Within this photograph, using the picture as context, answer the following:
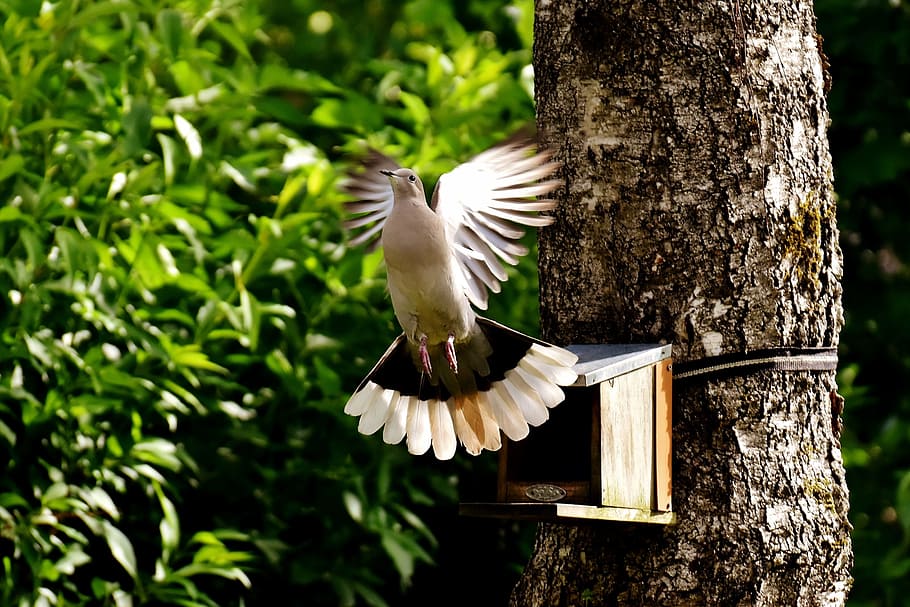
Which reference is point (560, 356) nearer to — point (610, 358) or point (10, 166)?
point (610, 358)

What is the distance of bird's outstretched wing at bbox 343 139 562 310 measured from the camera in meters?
2.69

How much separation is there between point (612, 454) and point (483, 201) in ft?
2.37

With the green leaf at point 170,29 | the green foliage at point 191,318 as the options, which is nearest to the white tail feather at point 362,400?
the green foliage at point 191,318

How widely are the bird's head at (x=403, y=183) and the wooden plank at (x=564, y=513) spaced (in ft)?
2.42

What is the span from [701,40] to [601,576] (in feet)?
4.01

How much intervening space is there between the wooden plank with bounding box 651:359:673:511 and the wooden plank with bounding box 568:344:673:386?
4 centimetres

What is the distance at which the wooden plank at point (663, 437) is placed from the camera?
2.62 m

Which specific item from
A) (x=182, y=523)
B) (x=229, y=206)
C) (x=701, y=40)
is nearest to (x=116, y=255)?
(x=229, y=206)

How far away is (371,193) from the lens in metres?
3.07

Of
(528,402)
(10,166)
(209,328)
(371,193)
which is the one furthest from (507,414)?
(10,166)

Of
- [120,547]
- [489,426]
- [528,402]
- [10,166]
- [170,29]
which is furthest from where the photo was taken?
[170,29]

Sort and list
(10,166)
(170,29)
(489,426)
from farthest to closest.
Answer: (170,29) < (10,166) < (489,426)

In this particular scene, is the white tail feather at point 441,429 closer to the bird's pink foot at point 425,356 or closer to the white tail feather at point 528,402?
the bird's pink foot at point 425,356

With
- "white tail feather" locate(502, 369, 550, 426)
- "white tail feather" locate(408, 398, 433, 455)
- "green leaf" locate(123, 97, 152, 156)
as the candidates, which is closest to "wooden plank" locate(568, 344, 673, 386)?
"white tail feather" locate(502, 369, 550, 426)
